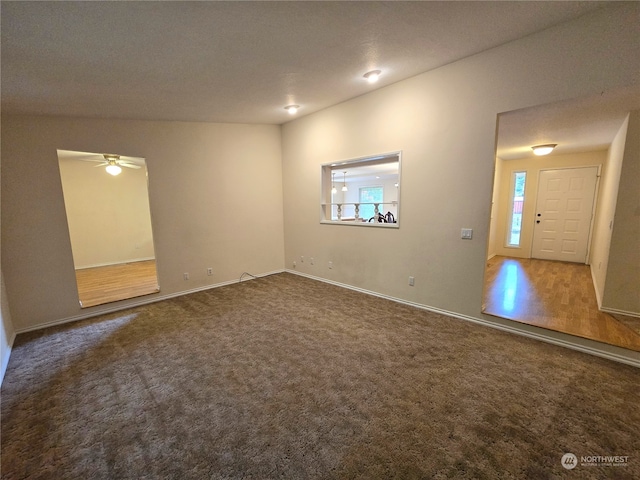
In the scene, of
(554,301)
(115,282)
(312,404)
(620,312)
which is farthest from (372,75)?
(115,282)

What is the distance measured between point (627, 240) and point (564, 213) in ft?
11.2

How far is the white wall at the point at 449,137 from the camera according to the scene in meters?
2.27

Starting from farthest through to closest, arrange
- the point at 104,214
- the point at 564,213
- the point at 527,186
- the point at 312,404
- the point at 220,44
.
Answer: the point at 104,214 → the point at 527,186 → the point at 564,213 → the point at 220,44 → the point at 312,404

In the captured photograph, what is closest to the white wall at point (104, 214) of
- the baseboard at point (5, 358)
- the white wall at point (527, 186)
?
the baseboard at point (5, 358)

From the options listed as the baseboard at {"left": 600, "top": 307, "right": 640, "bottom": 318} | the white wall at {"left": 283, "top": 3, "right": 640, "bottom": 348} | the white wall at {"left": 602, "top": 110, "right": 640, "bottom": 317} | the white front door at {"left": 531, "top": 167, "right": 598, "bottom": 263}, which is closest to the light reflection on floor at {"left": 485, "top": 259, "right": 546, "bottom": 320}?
the white wall at {"left": 283, "top": 3, "right": 640, "bottom": 348}

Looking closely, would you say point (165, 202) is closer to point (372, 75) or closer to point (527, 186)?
point (372, 75)

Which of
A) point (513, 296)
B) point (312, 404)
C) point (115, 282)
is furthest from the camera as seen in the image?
point (115, 282)

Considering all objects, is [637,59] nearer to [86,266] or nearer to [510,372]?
[510,372]

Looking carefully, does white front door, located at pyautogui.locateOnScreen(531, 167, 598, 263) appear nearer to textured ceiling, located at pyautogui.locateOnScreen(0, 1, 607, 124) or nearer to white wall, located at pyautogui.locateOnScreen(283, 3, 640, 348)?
white wall, located at pyautogui.locateOnScreen(283, 3, 640, 348)

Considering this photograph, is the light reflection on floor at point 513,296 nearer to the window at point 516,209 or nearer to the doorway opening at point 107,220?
the window at point 516,209

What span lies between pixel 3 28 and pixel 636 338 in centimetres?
566

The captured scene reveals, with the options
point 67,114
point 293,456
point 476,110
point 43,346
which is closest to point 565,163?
point 476,110

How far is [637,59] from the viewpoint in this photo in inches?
82.4

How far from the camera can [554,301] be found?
3564mm
